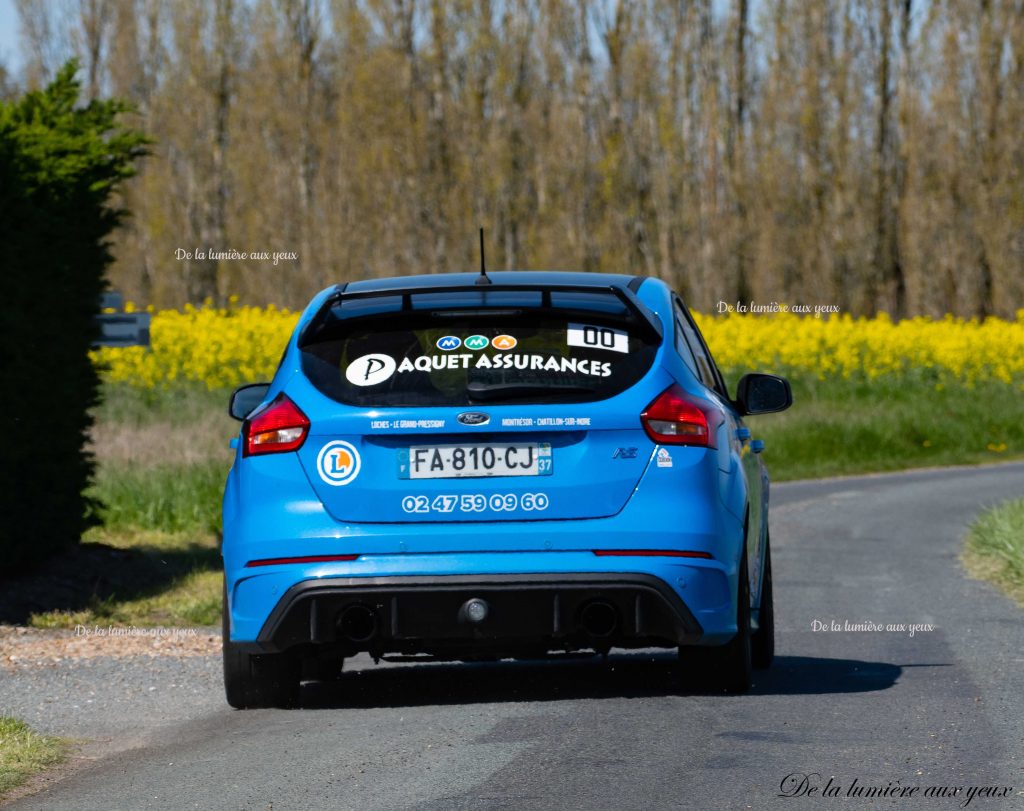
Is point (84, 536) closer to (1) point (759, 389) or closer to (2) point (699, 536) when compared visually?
(1) point (759, 389)

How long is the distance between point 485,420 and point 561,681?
1893 millimetres

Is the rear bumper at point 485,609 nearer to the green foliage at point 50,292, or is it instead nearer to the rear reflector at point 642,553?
the rear reflector at point 642,553

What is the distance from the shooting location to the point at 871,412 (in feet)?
99.7

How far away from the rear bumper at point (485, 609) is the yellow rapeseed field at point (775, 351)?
24.5 meters

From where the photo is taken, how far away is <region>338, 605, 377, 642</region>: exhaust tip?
287 inches

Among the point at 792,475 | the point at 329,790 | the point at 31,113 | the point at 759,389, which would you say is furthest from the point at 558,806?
the point at 792,475

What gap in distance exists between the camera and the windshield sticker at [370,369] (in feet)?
24.2

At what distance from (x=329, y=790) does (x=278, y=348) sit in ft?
87.5

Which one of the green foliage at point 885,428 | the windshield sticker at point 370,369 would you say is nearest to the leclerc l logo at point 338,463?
the windshield sticker at point 370,369

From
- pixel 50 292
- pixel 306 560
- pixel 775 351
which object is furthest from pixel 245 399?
pixel 775 351

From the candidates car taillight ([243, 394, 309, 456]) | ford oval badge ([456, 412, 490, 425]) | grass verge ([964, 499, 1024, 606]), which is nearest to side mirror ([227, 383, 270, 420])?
car taillight ([243, 394, 309, 456])

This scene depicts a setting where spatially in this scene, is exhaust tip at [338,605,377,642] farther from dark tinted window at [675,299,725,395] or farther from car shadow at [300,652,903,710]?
dark tinted window at [675,299,725,395]

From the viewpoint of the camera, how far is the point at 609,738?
6.90m

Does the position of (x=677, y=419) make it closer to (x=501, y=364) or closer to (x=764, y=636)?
(x=501, y=364)
